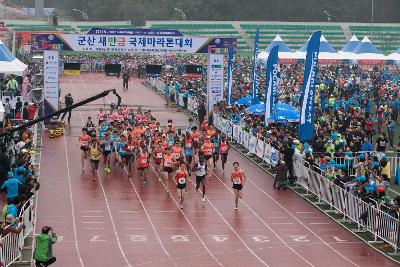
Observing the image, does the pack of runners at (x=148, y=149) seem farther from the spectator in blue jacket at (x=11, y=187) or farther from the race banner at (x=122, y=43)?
the race banner at (x=122, y=43)

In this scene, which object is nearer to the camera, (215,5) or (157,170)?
(157,170)

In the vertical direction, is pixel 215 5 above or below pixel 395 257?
above

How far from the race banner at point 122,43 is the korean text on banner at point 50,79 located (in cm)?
38

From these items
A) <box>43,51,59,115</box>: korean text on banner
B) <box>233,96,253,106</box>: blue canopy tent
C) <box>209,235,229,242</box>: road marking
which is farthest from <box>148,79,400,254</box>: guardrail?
<box>43,51,59,115</box>: korean text on banner

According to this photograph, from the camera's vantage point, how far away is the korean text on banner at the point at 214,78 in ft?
150

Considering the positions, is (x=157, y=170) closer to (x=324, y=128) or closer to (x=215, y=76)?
(x=324, y=128)

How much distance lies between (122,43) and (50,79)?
330cm

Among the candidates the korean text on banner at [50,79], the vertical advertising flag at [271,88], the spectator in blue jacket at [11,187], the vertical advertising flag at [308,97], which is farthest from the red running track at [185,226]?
the korean text on banner at [50,79]

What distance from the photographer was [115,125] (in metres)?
34.5

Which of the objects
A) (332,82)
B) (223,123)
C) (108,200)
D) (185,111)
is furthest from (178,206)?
(332,82)

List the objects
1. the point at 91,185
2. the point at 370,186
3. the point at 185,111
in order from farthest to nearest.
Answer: the point at 185,111 → the point at 91,185 → the point at 370,186

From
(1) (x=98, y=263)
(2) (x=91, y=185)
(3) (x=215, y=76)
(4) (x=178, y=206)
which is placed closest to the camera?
(1) (x=98, y=263)

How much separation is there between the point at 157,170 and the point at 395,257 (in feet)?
40.9

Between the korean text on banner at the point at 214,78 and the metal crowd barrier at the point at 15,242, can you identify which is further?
the korean text on banner at the point at 214,78
